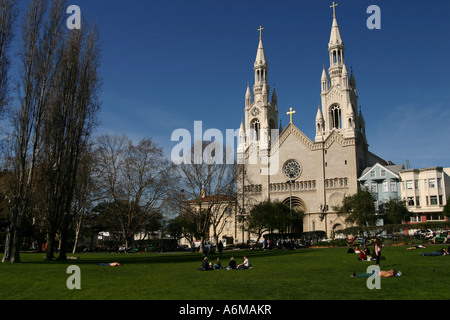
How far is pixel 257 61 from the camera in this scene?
85.5 metres

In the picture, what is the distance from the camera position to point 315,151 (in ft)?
244

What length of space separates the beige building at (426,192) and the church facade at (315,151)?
830 cm

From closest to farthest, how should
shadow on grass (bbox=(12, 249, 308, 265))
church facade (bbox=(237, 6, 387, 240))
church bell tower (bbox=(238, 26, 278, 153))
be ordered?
shadow on grass (bbox=(12, 249, 308, 265)) < church facade (bbox=(237, 6, 387, 240)) < church bell tower (bbox=(238, 26, 278, 153))

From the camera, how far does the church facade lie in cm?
7025

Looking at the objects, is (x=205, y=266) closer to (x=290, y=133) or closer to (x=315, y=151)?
(x=315, y=151)

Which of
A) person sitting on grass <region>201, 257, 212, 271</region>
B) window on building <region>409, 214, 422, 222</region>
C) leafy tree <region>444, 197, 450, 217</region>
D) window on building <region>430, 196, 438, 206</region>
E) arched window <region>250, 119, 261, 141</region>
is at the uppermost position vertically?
arched window <region>250, 119, 261, 141</region>

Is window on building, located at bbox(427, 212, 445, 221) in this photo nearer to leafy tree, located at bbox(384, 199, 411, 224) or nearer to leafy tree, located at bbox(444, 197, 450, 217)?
leafy tree, located at bbox(384, 199, 411, 224)

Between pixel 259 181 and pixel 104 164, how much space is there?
36.9m

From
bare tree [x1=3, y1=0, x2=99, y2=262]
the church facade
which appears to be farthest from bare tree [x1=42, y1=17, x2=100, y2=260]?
the church facade

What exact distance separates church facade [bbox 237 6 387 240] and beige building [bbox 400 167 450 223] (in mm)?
8302
